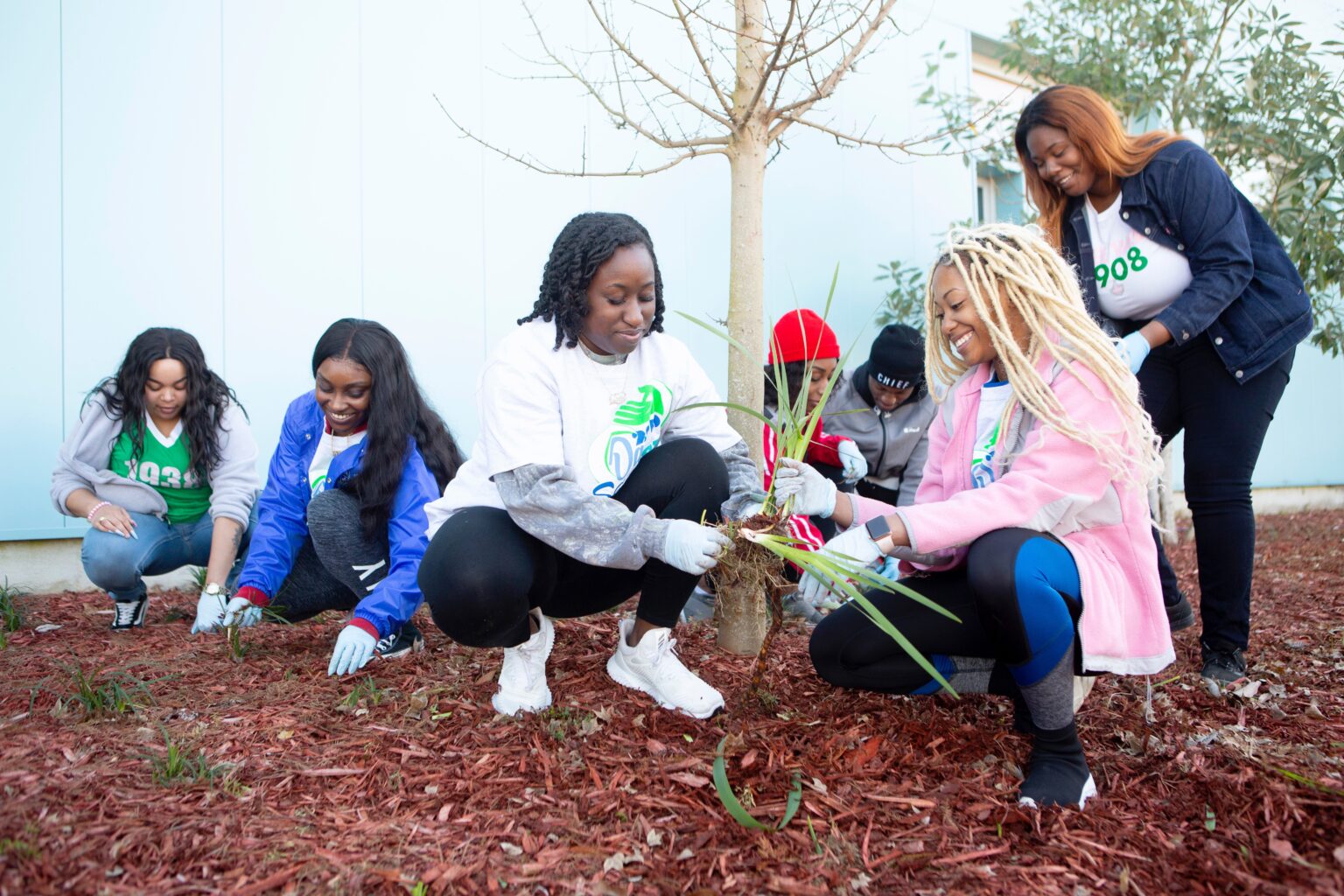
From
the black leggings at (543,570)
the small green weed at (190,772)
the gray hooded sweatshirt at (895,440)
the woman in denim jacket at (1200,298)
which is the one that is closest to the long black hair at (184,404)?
the black leggings at (543,570)

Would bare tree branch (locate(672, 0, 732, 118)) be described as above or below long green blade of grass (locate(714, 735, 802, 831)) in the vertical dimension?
above

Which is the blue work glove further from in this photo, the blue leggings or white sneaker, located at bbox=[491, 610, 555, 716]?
white sneaker, located at bbox=[491, 610, 555, 716]

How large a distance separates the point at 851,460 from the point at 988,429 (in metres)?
1.33

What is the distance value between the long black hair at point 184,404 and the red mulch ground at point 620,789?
98cm

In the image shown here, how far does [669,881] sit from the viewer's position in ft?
4.88

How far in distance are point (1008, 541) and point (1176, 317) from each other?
0.93 m

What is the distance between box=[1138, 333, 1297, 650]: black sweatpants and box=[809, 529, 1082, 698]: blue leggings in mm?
737

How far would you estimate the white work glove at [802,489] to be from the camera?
2.02m

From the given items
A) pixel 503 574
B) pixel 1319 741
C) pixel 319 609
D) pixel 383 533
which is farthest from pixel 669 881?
pixel 319 609

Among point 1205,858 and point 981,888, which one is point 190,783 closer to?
point 981,888

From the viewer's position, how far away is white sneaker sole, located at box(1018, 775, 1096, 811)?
174 cm

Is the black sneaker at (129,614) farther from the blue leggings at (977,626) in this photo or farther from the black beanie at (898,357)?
the black beanie at (898,357)

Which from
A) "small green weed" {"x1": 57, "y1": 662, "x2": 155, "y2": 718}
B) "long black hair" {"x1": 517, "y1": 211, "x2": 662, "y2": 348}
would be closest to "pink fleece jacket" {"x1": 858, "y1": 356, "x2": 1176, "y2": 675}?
"long black hair" {"x1": 517, "y1": 211, "x2": 662, "y2": 348}

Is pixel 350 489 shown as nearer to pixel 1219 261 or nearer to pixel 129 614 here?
pixel 129 614
